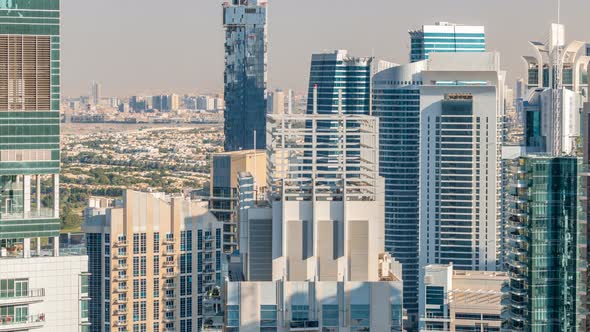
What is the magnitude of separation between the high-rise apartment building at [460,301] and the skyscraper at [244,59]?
264 feet

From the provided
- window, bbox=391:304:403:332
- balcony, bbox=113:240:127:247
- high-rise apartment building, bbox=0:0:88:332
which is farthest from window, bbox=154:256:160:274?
high-rise apartment building, bbox=0:0:88:332

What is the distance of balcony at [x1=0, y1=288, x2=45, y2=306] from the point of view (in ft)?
132

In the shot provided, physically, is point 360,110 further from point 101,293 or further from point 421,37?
point 101,293

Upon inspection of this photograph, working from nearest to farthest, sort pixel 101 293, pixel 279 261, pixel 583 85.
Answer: pixel 279 261 → pixel 101 293 → pixel 583 85

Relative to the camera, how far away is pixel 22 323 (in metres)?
40.3

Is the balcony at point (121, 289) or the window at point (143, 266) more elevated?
the window at point (143, 266)

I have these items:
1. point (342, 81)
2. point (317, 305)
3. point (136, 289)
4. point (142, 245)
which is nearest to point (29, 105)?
point (317, 305)

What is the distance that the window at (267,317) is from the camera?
172ft

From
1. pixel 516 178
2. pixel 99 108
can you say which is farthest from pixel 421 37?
pixel 516 178

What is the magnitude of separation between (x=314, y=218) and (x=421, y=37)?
104m

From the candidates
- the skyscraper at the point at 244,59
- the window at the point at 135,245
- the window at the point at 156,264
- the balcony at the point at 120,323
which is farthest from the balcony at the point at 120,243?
the skyscraper at the point at 244,59

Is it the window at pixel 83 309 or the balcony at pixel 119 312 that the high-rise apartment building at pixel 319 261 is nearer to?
the window at pixel 83 309

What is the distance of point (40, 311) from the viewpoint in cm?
4044

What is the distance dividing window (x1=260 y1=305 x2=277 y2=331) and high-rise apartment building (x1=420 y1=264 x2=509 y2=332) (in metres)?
36.5
